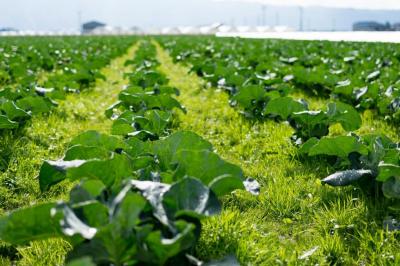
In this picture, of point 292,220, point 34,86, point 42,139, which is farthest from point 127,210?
point 34,86

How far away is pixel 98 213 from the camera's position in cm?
192

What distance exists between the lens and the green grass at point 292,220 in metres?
2.48

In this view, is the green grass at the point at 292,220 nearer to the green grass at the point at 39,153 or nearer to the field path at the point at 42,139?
the green grass at the point at 39,153

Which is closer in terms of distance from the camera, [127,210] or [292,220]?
[127,210]

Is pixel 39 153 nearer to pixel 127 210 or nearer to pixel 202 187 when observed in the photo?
pixel 202 187

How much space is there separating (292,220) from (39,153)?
94.8 inches

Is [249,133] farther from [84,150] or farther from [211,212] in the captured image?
[211,212]

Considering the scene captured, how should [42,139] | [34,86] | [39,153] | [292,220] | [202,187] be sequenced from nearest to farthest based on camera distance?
1. [202,187]
2. [292,220]
3. [39,153]
4. [42,139]
5. [34,86]

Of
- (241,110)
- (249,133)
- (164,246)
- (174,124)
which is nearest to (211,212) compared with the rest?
(164,246)

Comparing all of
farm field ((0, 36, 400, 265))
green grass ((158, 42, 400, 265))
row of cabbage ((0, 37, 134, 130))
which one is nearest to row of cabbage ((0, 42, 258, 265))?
farm field ((0, 36, 400, 265))

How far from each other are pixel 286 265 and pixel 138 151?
3.71 ft

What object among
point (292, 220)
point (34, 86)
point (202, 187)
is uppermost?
point (202, 187)

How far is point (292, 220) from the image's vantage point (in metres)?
3.01

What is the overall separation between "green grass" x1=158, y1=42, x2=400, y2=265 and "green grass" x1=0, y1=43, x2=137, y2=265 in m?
0.83
